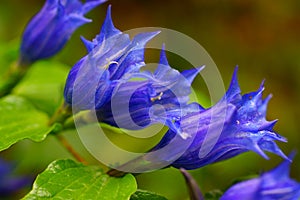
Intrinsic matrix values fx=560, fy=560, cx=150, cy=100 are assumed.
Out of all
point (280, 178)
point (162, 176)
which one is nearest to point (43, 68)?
point (162, 176)

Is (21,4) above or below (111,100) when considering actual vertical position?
below

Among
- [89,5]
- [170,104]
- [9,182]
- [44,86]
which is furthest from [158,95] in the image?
[9,182]

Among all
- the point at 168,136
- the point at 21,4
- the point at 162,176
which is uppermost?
the point at 168,136

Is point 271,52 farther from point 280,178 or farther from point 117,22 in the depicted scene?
point 280,178

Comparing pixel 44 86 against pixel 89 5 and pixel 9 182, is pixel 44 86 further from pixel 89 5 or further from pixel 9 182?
pixel 89 5

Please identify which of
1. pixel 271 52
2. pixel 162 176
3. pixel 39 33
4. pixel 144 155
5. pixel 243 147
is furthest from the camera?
pixel 271 52

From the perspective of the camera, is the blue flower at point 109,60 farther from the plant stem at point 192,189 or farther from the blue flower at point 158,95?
the plant stem at point 192,189

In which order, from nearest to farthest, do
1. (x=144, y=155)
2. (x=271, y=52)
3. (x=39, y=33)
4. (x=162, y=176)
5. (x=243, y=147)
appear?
(x=243, y=147), (x=144, y=155), (x=39, y=33), (x=162, y=176), (x=271, y=52)

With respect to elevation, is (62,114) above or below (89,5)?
below
